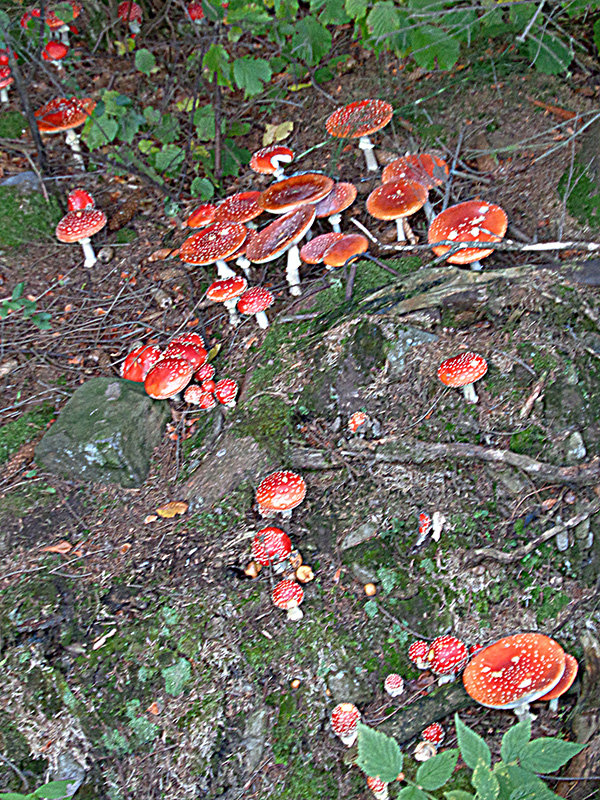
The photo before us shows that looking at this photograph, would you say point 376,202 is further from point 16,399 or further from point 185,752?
point 185,752

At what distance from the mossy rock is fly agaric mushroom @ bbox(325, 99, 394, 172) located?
3138 millimetres

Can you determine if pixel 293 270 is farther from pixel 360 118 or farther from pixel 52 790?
pixel 52 790

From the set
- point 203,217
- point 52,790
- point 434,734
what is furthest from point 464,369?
point 52,790

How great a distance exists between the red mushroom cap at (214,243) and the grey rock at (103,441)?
1.30 meters

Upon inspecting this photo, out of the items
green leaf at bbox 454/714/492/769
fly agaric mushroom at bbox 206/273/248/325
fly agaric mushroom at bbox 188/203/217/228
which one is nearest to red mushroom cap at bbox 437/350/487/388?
fly agaric mushroom at bbox 206/273/248/325

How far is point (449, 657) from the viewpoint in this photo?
3342mm

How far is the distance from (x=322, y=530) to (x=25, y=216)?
4.73 metres

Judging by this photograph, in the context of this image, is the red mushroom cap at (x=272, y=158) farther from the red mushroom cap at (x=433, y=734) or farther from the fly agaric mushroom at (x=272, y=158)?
the red mushroom cap at (x=433, y=734)

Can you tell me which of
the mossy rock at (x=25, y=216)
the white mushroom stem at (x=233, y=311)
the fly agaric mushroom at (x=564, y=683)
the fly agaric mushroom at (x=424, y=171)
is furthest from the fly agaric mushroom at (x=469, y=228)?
the mossy rock at (x=25, y=216)

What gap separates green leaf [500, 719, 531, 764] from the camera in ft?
7.43

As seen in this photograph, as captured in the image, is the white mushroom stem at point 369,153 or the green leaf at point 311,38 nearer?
the green leaf at point 311,38

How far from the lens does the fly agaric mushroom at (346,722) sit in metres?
3.34

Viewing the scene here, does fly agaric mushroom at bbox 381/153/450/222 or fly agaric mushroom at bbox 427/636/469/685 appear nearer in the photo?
fly agaric mushroom at bbox 427/636/469/685

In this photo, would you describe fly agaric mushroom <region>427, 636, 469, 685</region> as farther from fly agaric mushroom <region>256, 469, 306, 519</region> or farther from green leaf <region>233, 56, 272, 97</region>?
green leaf <region>233, 56, 272, 97</region>
